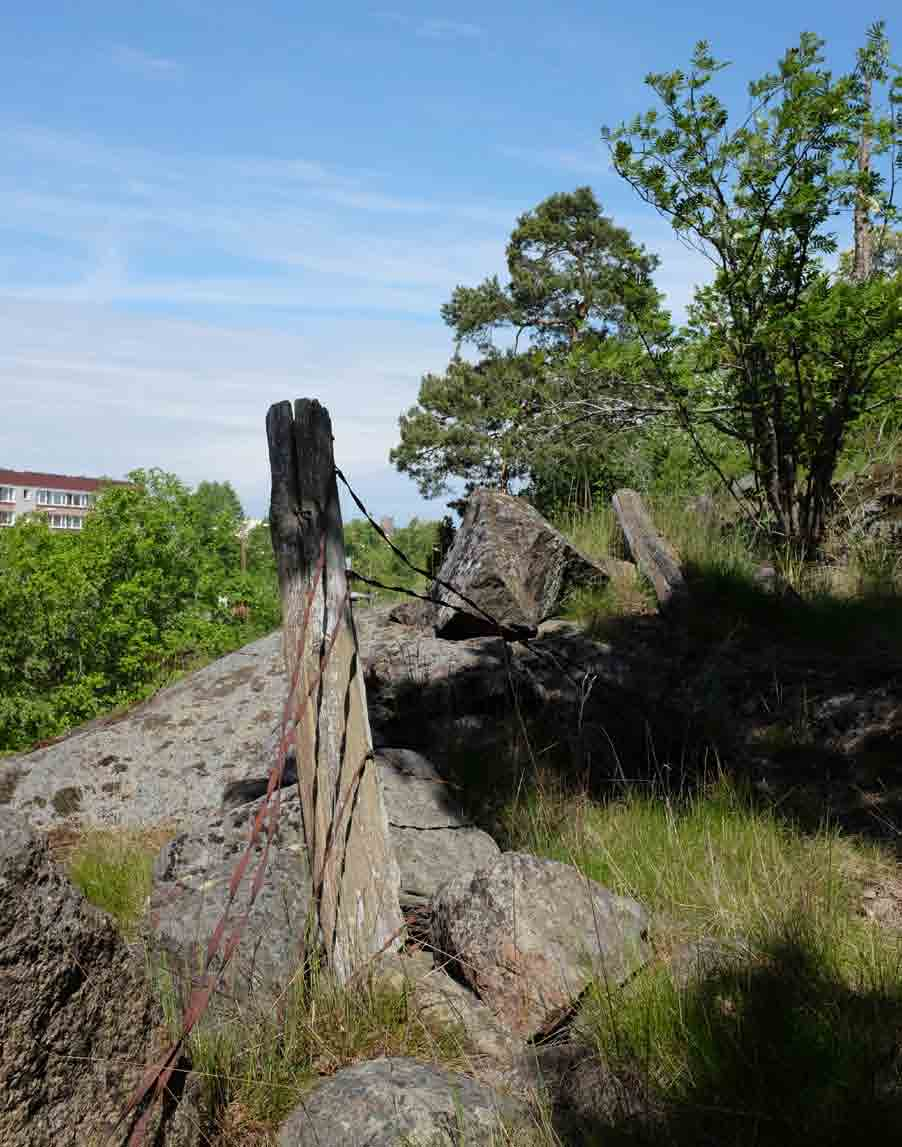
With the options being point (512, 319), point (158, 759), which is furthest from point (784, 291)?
point (512, 319)

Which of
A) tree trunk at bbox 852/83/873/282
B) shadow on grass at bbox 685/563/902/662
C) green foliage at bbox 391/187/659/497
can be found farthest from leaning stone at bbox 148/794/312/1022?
green foliage at bbox 391/187/659/497

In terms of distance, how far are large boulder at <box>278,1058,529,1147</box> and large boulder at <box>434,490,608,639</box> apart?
471 cm

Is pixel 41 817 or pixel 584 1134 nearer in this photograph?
pixel 584 1134

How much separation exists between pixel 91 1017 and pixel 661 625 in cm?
601

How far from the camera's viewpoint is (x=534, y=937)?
387 cm

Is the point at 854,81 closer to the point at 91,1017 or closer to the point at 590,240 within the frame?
the point at 91,1017

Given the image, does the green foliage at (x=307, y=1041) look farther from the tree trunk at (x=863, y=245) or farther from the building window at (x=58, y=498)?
the building window at (x=58, y=498)

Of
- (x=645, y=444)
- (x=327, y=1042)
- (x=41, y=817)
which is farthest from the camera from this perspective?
(x=645, y=444)

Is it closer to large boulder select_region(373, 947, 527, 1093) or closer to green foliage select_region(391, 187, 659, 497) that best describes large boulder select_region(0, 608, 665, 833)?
large boulder select_region(373, 947, 527, 1093)

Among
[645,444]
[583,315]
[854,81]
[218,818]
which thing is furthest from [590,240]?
[218,818]

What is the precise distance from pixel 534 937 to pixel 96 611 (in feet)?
74.7

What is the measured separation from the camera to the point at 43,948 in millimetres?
2643

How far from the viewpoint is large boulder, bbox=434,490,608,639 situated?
8.01 m

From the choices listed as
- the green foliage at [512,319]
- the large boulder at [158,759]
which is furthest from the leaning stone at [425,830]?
the green foliage at [512,319]
